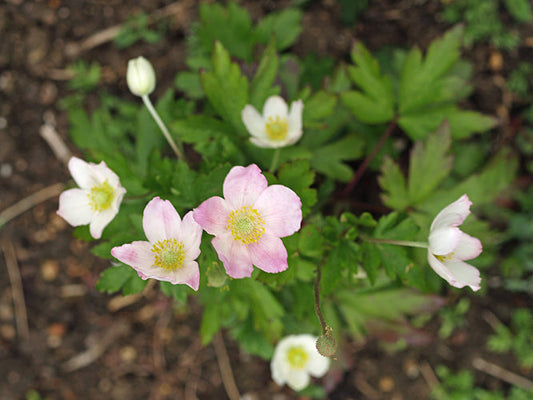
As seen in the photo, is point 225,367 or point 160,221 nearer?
point 160,221

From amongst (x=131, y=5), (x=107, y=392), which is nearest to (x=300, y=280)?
(x=107, y=392)

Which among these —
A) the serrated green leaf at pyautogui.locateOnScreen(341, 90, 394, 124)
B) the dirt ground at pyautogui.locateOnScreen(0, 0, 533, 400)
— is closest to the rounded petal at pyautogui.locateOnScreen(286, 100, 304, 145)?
the serrated green leaf at pyautogui.locateOnScreen(341, 90, 394, 124)

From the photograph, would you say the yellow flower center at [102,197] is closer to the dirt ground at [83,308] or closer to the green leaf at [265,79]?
the green leaf at [265,79]

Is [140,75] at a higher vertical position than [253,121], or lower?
higher

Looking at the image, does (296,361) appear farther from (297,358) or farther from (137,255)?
(137,255)

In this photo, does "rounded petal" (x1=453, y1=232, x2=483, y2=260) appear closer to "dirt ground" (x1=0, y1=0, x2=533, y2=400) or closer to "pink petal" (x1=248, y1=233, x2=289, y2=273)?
"pink petal" (x1=248, y1=233, x2=289, y2=273)

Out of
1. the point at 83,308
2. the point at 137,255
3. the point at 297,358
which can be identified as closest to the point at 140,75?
the point at 137,255

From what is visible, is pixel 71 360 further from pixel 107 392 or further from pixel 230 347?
pixel 230 347

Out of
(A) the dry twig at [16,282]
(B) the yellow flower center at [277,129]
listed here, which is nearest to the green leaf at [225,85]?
(B) the yellow flower center at [277,129]
